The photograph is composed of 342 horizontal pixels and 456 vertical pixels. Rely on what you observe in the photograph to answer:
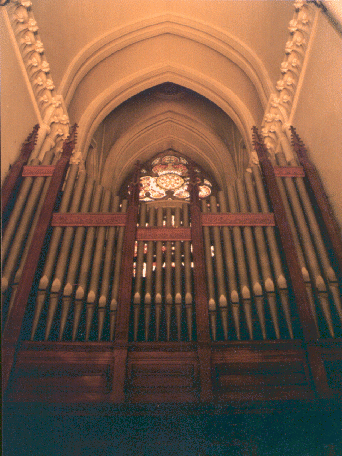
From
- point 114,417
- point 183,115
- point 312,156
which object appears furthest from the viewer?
point 183,115

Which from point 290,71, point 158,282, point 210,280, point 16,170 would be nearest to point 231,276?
point 210,280

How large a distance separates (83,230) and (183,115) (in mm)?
7275

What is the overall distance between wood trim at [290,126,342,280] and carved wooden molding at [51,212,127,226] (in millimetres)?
2162

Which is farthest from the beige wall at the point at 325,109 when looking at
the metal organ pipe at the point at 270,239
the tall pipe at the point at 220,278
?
the tall pipe at the point at 220,278

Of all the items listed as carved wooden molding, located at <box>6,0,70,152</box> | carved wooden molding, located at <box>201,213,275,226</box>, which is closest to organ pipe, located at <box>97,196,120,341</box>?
carved wooden molding, located at <box>201,213,275,226</box>

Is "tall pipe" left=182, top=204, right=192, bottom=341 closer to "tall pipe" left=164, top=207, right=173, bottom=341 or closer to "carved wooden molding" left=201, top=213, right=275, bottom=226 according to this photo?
"tall pipe" left=164, top=207, right=173, bottom=341

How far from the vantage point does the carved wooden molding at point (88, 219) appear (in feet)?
13.0

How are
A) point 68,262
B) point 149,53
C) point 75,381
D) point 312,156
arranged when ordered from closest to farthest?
point 75,381 → point 68,262 → point 312,156 → point 149,53

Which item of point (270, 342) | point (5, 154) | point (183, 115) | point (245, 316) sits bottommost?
point (270, 342)

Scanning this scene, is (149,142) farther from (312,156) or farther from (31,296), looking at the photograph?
(31,296)

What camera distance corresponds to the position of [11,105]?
4.40 m

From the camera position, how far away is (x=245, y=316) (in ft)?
10.5

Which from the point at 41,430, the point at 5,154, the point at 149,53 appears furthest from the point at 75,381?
the point at 149,53

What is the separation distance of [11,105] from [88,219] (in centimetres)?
176
